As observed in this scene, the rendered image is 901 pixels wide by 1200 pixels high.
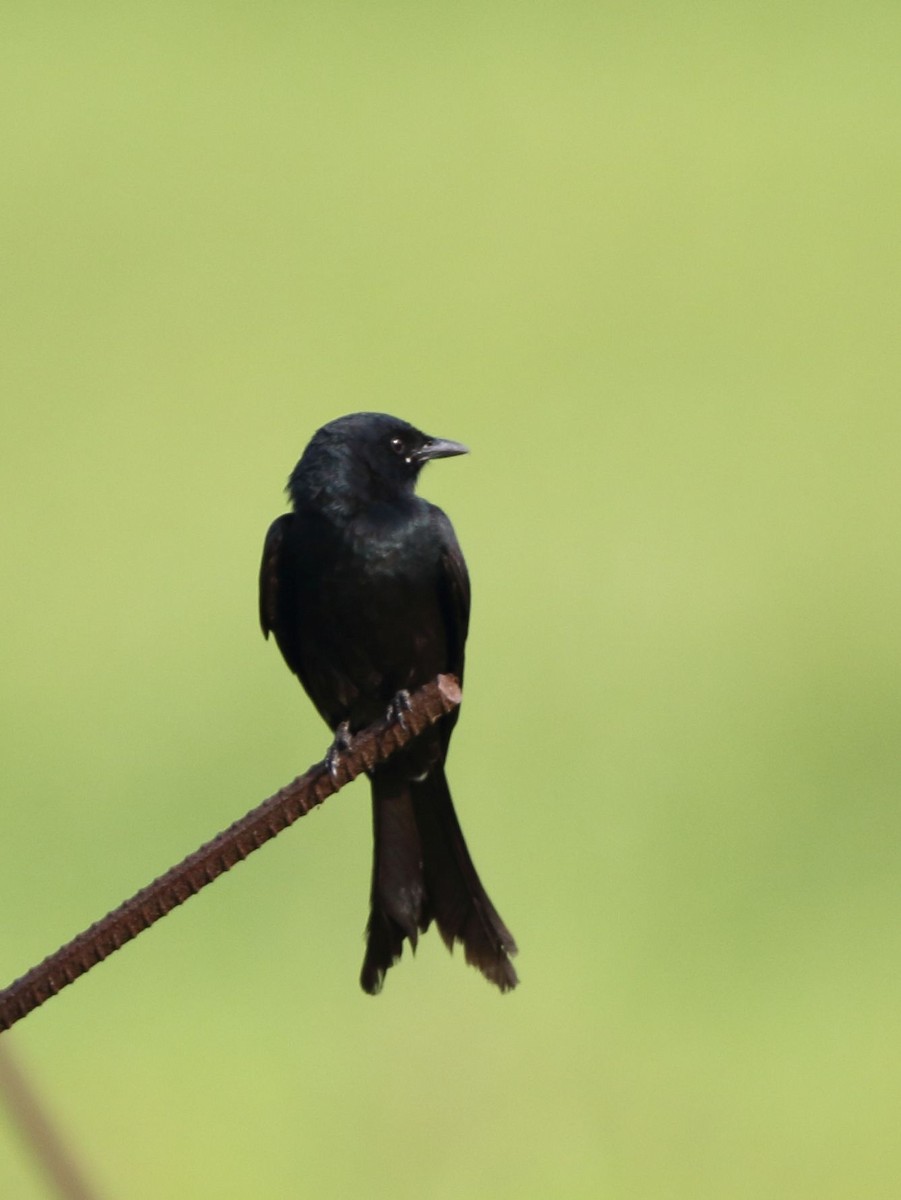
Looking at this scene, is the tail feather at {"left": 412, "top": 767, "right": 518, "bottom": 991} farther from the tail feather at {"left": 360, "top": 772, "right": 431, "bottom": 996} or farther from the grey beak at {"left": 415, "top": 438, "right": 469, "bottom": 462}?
the grey beak at {"left": 415, "top": 438, "right": 469, "bottom": 462}

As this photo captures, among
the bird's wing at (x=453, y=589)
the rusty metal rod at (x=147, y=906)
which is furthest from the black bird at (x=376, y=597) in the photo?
the rusty metal rod at (x=147, y=906)

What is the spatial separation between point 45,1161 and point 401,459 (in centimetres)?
178

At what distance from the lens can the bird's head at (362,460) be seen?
7.52ft

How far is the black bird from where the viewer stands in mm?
2137

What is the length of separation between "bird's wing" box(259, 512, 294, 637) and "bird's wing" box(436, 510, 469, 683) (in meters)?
0.23

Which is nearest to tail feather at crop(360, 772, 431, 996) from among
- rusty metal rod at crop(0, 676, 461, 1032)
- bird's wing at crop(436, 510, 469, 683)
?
bird's wing at crop(436, 510, 469, 683)

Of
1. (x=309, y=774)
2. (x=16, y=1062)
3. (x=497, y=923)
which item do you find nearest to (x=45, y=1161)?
(x=16, y=1062)

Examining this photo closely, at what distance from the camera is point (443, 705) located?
94 cm

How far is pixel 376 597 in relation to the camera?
2.21 meters

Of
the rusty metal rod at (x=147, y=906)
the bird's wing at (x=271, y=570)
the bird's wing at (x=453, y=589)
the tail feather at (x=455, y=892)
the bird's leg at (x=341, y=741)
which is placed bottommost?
the rusty metal rod at (x=147, y=906)

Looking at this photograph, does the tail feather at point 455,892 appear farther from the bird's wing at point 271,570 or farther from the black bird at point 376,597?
the bird's wing at point 271,570

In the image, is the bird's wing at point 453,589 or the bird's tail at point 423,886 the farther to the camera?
the bird's wing at point 453,589

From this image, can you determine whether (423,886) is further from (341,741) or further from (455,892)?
(341,741)

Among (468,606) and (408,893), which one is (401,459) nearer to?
(468,606)
